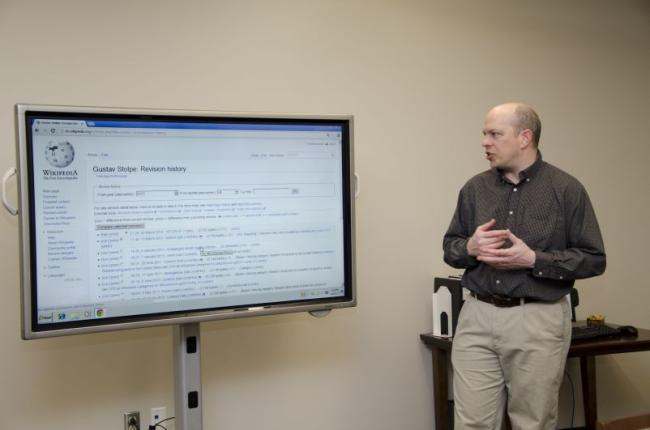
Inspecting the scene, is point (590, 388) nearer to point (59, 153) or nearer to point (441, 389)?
point (441, 389)

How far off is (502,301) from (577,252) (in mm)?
319

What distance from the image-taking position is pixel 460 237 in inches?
100

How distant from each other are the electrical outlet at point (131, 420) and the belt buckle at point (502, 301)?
4.90ft

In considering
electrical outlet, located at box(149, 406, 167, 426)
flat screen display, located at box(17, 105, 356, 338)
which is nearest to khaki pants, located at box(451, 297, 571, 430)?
flat screen display, located at box(17, 105, 356, 338)

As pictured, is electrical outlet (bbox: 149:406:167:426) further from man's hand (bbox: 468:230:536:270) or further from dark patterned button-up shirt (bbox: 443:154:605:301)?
man's hand (bbox: 468:230:536:270)

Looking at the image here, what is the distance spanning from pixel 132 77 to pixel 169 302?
38.9 inches

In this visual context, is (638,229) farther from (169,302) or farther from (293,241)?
(169,302)

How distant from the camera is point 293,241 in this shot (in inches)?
92.0

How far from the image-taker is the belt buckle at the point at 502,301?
2.29 m

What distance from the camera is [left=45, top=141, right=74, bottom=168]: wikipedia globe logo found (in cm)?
195

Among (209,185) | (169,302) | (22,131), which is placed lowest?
(169,302)

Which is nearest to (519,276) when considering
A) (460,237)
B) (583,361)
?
(460,237)

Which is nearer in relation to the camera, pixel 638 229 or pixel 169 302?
pixel 169 302

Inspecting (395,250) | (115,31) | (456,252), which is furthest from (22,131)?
(395,250)
